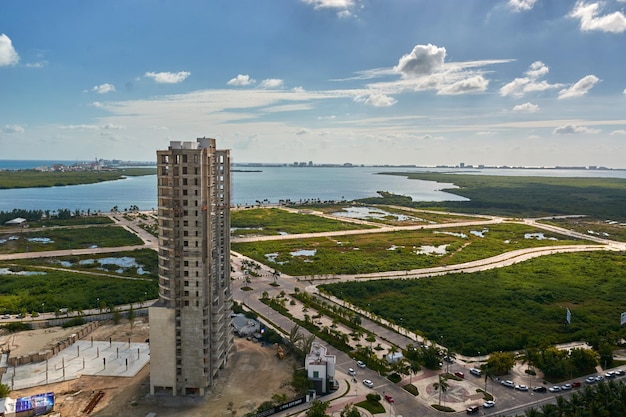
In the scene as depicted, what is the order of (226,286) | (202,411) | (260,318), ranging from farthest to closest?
(260,318), (226,286), (202,411)

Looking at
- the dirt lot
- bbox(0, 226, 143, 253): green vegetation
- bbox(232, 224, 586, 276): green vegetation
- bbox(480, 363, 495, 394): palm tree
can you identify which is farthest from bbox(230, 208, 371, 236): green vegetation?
bbox(480, 363, 495, 394): palm tree

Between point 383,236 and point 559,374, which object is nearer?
point 559,374

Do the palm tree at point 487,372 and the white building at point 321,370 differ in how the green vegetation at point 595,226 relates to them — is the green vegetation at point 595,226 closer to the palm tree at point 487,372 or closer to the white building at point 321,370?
the palm tree at point 487,372

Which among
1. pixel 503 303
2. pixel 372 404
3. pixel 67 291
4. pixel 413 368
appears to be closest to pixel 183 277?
pixel 372 404

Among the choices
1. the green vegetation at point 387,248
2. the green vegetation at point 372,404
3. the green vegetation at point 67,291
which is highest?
the green vegetation at point 387,248

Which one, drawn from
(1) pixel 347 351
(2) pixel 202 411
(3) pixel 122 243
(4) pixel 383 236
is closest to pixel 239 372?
(2) pixel 202 411

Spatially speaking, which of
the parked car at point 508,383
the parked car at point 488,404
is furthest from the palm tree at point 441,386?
the parked car at point 508,383

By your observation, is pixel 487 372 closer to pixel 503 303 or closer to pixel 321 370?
pixel 321 370

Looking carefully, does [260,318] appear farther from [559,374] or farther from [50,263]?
[50,263]
